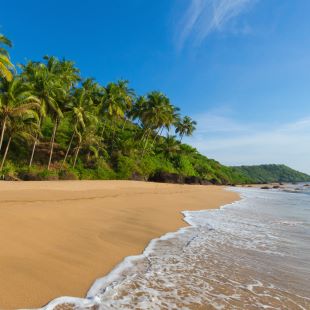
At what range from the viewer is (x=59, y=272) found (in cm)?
357

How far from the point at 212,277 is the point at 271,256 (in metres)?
1.91

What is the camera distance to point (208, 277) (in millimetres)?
3902

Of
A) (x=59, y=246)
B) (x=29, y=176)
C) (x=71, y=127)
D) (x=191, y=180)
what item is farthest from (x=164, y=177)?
(x=59, y=246)

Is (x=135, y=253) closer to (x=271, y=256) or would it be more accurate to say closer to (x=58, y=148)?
(x=271, y=256)

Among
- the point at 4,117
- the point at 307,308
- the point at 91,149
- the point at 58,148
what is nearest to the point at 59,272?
the point at 307,308

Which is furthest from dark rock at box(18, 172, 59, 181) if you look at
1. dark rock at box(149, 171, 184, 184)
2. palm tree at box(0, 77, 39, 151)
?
dark rock at box(149, 171, 184, 184)

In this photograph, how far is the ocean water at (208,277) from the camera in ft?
10.2

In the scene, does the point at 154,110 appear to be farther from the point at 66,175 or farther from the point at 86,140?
the point at 66,175

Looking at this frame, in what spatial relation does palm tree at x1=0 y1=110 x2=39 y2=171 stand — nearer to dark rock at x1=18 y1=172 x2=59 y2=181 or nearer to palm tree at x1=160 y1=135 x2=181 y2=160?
dark rock at x1=18 y1=172 x2=59 y2=181

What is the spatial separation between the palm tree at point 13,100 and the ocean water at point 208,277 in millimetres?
17527

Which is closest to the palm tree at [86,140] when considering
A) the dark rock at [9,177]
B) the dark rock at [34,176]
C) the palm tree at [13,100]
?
the dark rock at [34,176]

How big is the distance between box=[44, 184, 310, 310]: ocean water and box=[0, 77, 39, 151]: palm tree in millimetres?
17527

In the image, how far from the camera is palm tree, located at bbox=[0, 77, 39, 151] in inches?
774

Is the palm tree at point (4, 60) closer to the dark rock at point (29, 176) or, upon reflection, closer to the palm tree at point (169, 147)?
the dark rock at point (29, 176)
